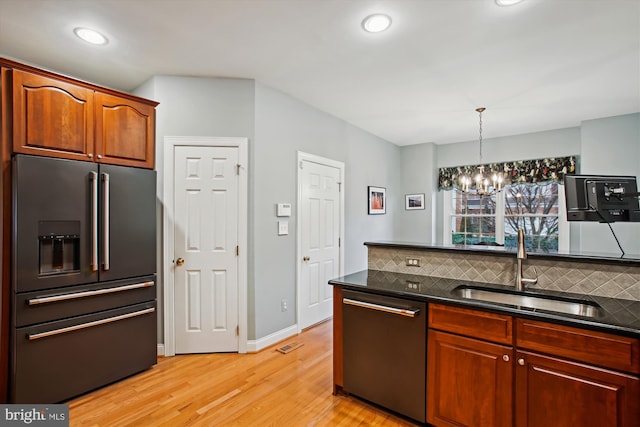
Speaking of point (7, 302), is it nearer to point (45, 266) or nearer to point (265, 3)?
point (45, 266)

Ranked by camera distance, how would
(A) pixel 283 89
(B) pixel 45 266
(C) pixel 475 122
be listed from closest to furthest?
1. (B) pixel 45 266
2. (A) pixel 283 89
3. (C) pixel 475 122

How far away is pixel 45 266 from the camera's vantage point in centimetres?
214

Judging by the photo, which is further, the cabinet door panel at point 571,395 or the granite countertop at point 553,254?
the granite countertop at point 553,254

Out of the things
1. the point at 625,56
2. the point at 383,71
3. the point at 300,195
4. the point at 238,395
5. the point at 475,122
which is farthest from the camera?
the point at 475,122

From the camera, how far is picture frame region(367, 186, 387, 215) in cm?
509

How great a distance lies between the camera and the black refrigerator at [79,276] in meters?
2.05

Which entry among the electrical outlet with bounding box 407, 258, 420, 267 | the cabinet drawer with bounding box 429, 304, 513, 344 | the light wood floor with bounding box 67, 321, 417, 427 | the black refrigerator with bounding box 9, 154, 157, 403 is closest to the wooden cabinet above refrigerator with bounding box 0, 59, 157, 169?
the black refrigerator with bounding box 9, 154, 157, 403

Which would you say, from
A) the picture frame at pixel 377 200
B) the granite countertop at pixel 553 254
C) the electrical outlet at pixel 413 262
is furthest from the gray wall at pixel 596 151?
the electrical outlet at pixel 413 262

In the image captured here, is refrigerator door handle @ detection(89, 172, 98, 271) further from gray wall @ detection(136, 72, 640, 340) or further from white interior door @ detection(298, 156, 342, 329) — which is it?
white interior door @ detection(298, 156, 342, 329)

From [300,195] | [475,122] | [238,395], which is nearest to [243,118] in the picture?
[300,195]

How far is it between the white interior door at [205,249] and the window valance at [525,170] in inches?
143

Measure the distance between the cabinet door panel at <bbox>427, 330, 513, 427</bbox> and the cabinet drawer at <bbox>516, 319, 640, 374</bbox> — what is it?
134 millimetres

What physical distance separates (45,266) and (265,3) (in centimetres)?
237

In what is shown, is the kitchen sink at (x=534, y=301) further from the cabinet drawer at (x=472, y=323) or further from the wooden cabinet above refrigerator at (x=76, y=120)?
the wooden cabinet above refrigerator at (x=76, y=120)
